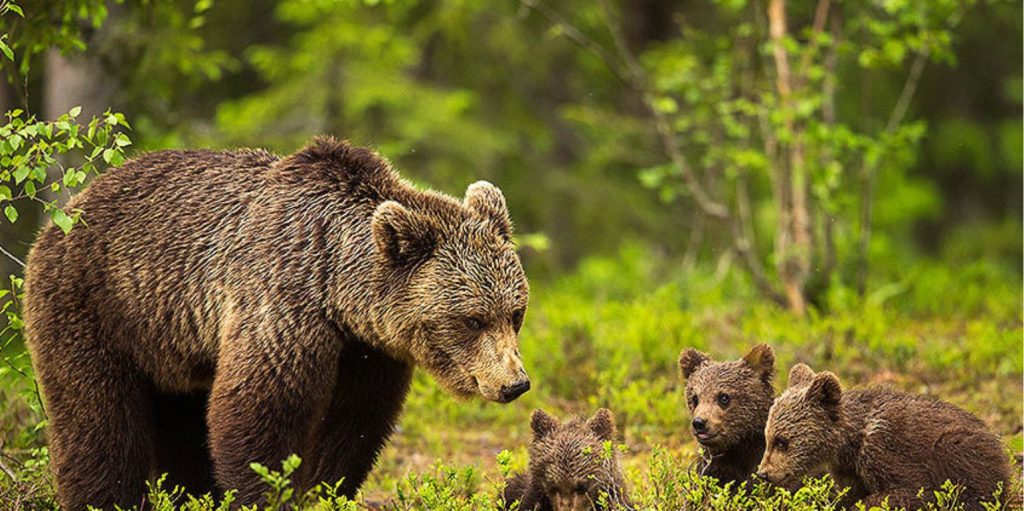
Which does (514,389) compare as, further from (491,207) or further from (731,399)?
(731,399)

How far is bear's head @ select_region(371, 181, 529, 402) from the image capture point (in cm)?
686

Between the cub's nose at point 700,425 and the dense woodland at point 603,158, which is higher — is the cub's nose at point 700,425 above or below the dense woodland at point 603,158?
above

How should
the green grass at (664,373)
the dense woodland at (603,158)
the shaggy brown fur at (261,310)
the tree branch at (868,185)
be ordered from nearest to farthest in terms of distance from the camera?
the shaggy brown fur at (261,310)
the green grass at (664,373)
the dense woodland at (603,158)
the tree branch at (868,185)

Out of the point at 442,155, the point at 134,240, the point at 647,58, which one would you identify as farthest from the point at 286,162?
the point at 442,155

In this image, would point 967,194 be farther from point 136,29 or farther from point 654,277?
point 136,29

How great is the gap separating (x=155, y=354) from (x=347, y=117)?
36.8 ft

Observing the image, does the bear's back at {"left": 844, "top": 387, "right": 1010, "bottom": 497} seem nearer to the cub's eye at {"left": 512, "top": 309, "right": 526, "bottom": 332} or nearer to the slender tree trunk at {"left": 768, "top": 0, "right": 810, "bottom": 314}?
the cub's eye at {"left": 512, "top": 309, "right": 526, "bottom": 332}

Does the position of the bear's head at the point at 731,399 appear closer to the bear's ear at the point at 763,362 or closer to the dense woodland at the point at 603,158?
the bear's ear at the point at 763,362

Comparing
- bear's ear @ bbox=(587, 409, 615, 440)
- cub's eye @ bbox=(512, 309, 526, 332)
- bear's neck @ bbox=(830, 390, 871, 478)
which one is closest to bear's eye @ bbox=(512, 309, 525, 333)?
cub's eye @ bbox=(512, 309, 526, 332)

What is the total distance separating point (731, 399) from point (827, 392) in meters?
0.56

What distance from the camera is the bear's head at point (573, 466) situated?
7.20 metres

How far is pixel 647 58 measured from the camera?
17.0m

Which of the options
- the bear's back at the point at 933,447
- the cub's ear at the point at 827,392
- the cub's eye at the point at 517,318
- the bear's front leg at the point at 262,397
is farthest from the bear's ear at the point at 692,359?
the bear's front leg at the point at 262,397

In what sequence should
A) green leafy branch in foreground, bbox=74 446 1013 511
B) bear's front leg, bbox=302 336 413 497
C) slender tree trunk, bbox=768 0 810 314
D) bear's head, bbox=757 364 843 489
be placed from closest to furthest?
green leafy branch in foreground, bbox=74 446 1013 511 < bear's head, bbox=757 364 843 489 < bear's front leg, bbox=302 336 413 497 < slender tree trunk, bbox=768 0 810 314
